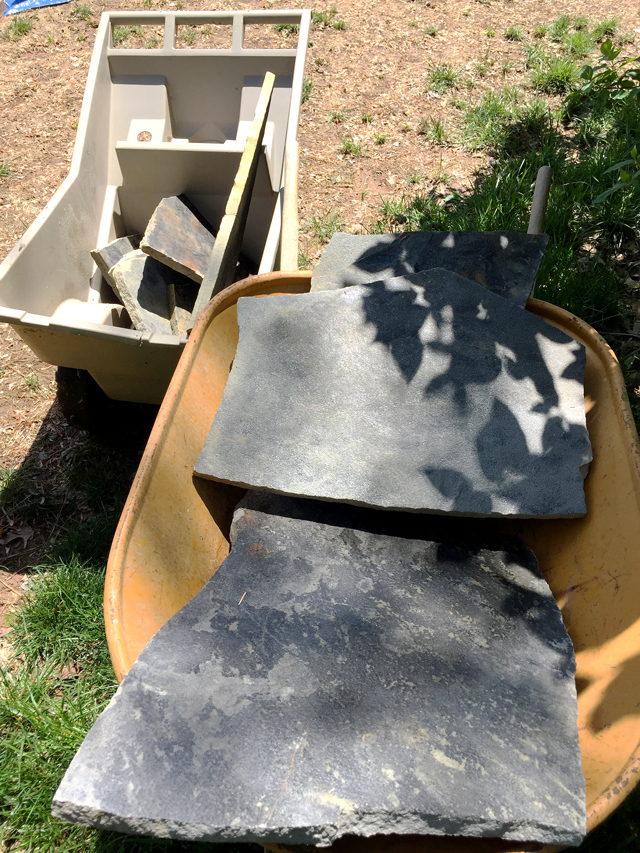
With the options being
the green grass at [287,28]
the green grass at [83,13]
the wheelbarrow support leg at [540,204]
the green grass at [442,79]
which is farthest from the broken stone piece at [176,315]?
the green grass at [83,13]

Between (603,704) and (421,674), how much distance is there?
1.29 ft

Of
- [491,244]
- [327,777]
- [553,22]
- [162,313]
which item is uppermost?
[553,22]

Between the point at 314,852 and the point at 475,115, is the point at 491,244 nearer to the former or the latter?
the point at 314,852

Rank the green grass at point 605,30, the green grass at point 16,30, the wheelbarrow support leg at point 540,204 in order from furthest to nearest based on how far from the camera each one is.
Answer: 1. the green grass at point 16,30
2. the green grass at point 605,30
3. the wheelbarrow support leg at point 540,204

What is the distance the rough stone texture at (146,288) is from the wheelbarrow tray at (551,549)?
0.73 metres

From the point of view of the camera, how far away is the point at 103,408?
9.50ft

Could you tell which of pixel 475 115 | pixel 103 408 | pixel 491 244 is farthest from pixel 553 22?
pixel 103 408

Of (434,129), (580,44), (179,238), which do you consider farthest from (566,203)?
(179,238)

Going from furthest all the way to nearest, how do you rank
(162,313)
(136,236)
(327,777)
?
(136,236) → (162,313) → (327,777)

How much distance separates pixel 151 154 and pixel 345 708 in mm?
2698

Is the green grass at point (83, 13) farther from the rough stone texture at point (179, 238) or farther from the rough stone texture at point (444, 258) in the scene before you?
the rough stone texture at point (444, 258)

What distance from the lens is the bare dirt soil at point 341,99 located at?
4004mm

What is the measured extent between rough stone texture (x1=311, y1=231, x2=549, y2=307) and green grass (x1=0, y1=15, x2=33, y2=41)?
504cm

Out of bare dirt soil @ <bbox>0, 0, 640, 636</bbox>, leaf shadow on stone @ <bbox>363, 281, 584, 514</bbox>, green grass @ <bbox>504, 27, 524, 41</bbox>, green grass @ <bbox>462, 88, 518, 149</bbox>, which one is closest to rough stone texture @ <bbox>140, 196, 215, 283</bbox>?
bare dirt soil @ <bbox>0, 0, 640, 636</bbox>
